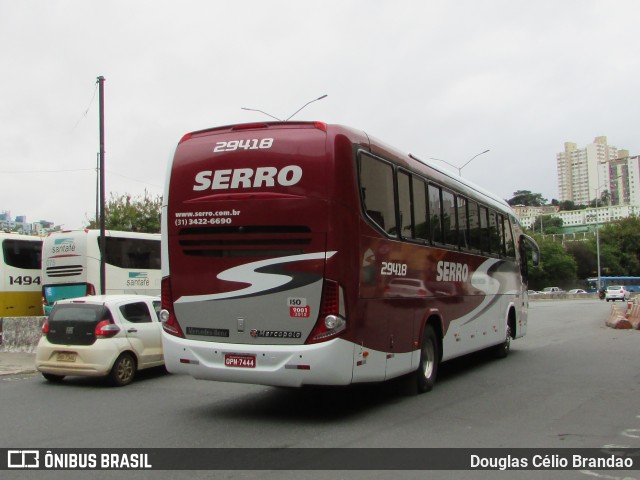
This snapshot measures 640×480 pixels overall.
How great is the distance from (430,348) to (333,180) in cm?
397

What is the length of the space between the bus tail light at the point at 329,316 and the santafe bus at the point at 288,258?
0.04 feet

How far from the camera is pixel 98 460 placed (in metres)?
6.41

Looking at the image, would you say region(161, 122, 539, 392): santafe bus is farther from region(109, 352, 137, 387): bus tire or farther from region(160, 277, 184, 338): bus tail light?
region(109, 352, 137, 387): bus tire

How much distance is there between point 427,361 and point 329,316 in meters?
3.25

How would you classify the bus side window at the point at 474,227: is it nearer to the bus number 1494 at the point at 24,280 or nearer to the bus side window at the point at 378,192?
the bus side window at the point at 378,192

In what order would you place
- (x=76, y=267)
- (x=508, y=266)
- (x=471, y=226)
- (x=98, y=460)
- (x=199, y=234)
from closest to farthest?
(x=98, y=460), (x=199, y=234), (x=471, y=226), (x=508, y=266), (x=76, y=267)

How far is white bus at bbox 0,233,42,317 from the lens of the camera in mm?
22531

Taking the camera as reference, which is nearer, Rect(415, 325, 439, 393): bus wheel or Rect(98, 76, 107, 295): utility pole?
Rect(415, 325, 439, 393): bus wheel

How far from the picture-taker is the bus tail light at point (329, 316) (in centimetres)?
773

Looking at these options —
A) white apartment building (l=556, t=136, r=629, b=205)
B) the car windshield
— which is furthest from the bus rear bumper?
white apartment building (l=556, t=136, r=629, b=205)

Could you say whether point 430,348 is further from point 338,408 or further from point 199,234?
point 199,234

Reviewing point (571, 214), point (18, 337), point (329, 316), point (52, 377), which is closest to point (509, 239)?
point (329, 316)

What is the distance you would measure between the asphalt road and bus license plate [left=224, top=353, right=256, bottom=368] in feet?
2.37
